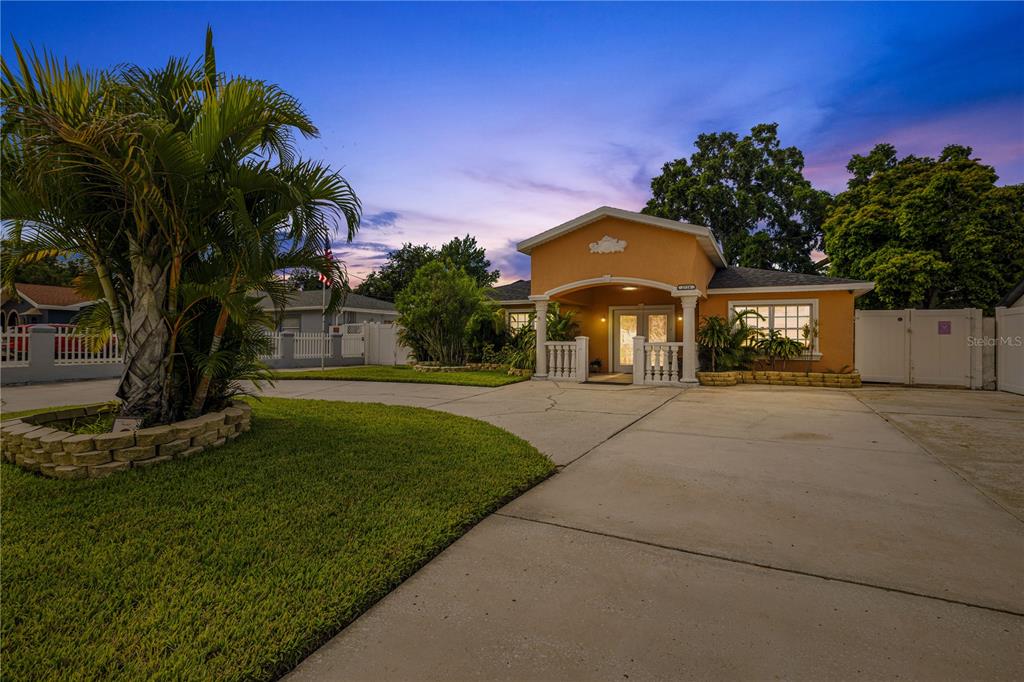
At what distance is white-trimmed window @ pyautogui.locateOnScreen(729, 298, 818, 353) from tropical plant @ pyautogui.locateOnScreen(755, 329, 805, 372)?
272mm

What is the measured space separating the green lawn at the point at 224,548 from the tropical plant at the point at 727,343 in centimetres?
872

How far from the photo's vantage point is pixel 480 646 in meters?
1.84

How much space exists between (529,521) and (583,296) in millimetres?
11373

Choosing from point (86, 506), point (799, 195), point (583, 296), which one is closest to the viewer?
point (86, 506)

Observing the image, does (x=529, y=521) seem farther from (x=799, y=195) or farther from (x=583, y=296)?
(x=799, y=195)

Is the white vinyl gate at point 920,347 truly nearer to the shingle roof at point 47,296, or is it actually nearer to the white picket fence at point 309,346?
the white picket fence at point 309,346

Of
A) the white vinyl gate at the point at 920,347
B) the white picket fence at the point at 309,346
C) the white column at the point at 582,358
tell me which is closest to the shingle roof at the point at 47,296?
the white picket fence at the point at 309,346

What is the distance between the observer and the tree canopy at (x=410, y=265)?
38469mm

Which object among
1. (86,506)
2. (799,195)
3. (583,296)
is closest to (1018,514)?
(86,506)

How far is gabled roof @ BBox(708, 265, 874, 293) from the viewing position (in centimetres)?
A: 1143

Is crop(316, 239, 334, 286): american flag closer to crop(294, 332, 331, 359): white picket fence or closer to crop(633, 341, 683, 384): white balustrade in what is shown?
crop(633, 341, 683, 384): white balustrade

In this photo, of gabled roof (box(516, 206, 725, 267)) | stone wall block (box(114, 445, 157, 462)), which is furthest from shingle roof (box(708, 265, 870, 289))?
stone wall block (box(114, 445, 157, 462))

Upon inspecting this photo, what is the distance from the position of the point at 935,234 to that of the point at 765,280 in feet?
23.9

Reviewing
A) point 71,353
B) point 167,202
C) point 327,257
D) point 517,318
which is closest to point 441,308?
point 517,318
